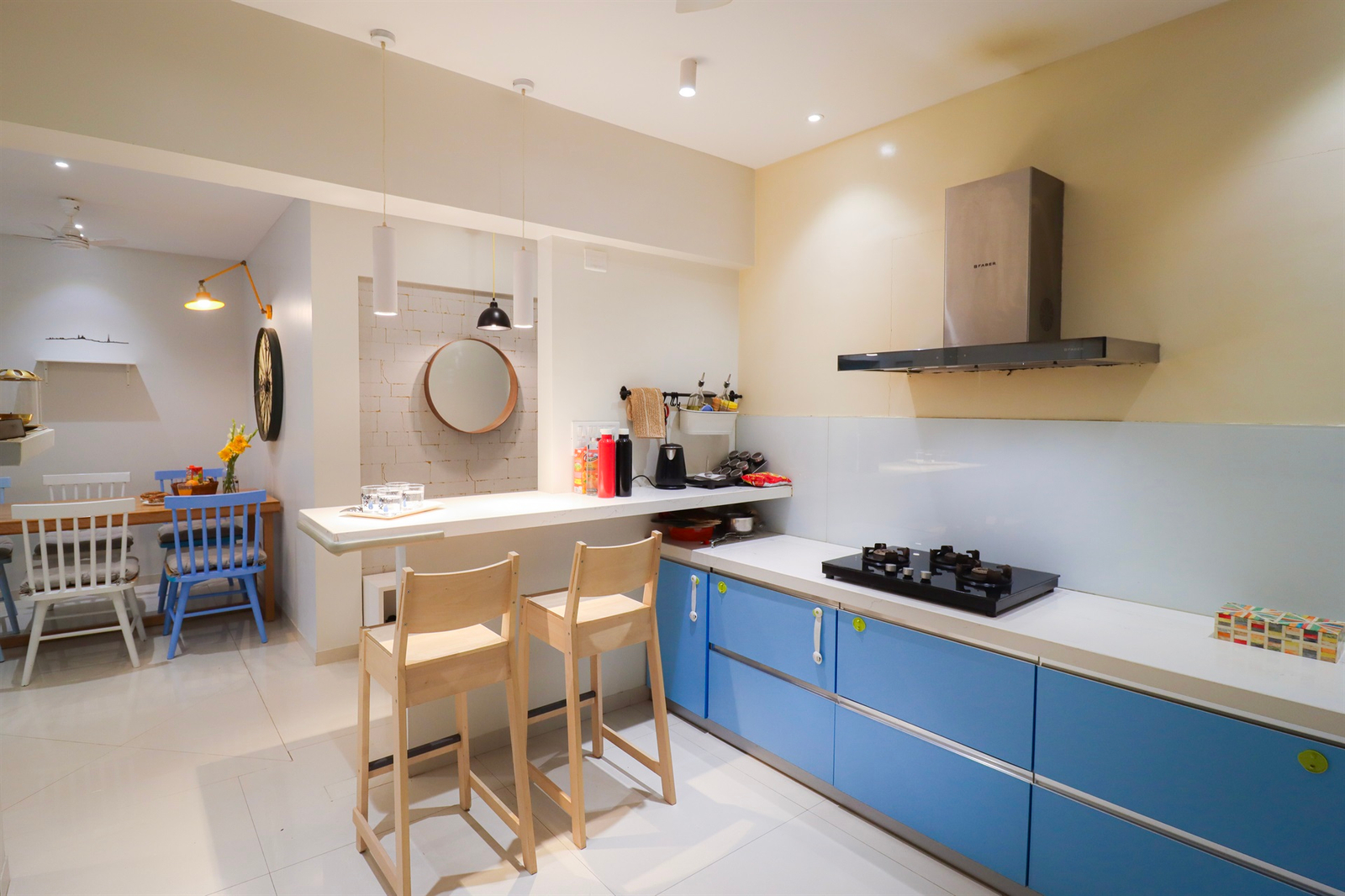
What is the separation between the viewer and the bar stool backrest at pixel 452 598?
1790 millimetres

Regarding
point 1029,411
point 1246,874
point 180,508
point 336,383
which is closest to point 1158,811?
point 1246,874

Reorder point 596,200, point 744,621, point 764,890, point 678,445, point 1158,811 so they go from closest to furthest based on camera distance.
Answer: point 1158,811, point 764,890, point 744,621, point 596,200, point 678,445

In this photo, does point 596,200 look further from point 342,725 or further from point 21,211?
point 21,211

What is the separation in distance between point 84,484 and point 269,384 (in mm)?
1919

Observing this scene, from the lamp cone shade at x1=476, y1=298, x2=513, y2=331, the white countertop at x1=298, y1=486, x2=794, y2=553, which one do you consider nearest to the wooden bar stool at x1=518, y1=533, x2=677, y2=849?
the white countertop at x1=298, y1=486, x2=794, y2=553

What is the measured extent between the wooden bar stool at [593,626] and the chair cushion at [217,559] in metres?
2.67

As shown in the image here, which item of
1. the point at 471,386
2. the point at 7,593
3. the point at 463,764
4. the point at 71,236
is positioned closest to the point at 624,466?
the point at 463,764

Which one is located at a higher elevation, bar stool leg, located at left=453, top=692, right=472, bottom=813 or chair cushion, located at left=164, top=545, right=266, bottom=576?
chair cushion, located at left=164, top=545, right=266, bottom=576

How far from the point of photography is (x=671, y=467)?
3.11 meters

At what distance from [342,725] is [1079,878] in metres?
2.94

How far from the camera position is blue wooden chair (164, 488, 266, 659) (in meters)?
3.85

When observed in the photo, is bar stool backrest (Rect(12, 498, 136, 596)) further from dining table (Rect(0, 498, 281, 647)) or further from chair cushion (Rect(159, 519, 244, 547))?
chair cushion (Rect(159, 519, 244, 547))

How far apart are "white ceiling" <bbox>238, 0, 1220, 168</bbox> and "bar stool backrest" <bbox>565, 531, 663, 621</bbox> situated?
171cm

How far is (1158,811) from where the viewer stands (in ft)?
5.24
